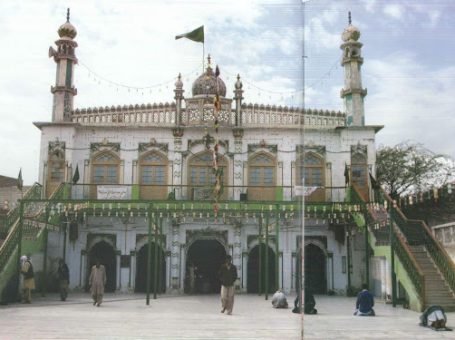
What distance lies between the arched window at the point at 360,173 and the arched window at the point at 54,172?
12.2m

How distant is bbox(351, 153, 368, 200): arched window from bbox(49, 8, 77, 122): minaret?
489 inches

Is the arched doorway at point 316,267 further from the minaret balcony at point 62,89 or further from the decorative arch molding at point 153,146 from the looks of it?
the minaret balcony at point 62,89

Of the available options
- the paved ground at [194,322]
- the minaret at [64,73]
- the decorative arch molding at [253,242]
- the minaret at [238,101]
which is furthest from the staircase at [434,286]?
the minaret at [64,73]

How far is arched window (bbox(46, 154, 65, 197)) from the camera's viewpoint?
23641mm

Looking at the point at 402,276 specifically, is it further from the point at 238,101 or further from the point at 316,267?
the point at 238,101

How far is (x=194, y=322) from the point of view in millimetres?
12594

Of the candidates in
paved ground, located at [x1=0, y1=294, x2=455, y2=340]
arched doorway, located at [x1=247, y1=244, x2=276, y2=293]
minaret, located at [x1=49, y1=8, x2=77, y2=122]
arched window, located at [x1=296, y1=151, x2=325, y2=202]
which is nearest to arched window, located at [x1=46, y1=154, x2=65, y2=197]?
minaret, located at [x1=49, y1=8, x2=77, y2=122]

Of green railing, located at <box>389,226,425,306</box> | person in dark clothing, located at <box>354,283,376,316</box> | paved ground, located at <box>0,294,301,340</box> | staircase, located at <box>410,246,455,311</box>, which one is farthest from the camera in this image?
staircase, located at <box>410,246,455,311</box>

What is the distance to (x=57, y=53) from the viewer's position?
80.8 ft

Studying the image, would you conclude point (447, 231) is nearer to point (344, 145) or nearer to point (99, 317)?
point (344, 145)

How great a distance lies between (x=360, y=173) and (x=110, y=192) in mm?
10499

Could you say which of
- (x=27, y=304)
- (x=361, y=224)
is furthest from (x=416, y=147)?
(x=27, y=304)

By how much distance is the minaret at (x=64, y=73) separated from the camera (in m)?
24.4

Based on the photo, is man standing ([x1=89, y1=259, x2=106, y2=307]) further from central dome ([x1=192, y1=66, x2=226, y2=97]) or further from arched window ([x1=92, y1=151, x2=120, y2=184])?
central dome ([x1=192, y1=66, x2=226, y2=97])
